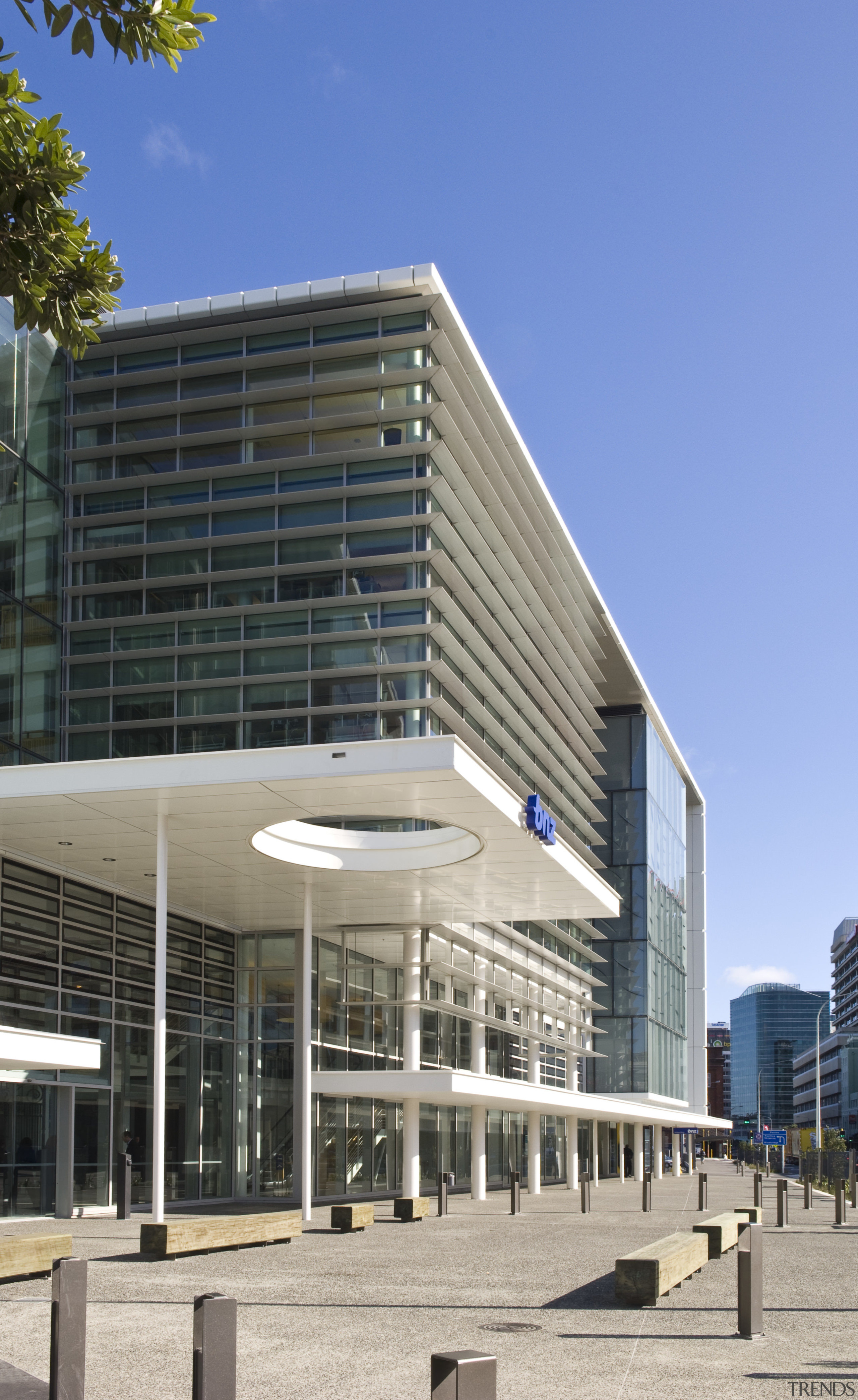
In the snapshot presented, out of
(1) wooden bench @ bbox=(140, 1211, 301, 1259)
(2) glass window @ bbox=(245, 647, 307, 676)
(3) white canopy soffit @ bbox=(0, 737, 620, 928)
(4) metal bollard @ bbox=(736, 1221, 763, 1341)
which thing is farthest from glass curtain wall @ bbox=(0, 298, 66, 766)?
(4) metal bollard @ bbox=(736, 1221, 763, 1341)

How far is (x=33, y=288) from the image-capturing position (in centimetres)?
687

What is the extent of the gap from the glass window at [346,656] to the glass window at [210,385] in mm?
6461

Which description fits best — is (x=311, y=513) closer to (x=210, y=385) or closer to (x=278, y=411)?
(x=278, y=411)

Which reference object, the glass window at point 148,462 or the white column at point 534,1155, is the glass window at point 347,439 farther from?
the white column at point 534,1155

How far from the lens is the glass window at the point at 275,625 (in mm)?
30578

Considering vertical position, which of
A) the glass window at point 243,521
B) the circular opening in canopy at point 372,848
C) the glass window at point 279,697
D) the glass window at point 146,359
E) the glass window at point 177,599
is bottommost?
the circular opening in canopy at point 372,848

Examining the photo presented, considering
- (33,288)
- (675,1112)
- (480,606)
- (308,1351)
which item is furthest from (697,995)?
(33,288)

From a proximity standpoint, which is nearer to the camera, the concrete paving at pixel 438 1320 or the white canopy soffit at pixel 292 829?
the concrete paving at pixel 438 1320

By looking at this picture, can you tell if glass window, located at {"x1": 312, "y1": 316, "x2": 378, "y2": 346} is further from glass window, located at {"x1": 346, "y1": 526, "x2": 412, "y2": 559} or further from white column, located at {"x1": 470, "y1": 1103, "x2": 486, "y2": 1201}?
white column, located at {"x1": 470, "y1": 1103, "x2": 486, "y2": 1201}

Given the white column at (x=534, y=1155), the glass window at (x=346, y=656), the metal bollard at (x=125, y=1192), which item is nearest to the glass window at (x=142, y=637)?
the glass window at (x=346, y=656)

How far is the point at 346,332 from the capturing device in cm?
3139

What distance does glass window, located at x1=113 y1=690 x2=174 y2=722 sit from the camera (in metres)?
30.3

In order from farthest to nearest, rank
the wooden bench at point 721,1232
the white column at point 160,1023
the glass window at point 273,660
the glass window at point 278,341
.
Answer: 1. the glass window at point 278,341
2. the glass window at point 273,660
3. the white column at point 160,1023
4. the wooden bench at point 721,1232

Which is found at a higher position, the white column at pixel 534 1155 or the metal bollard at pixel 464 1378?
the metal bollard at pixel 464 1378
